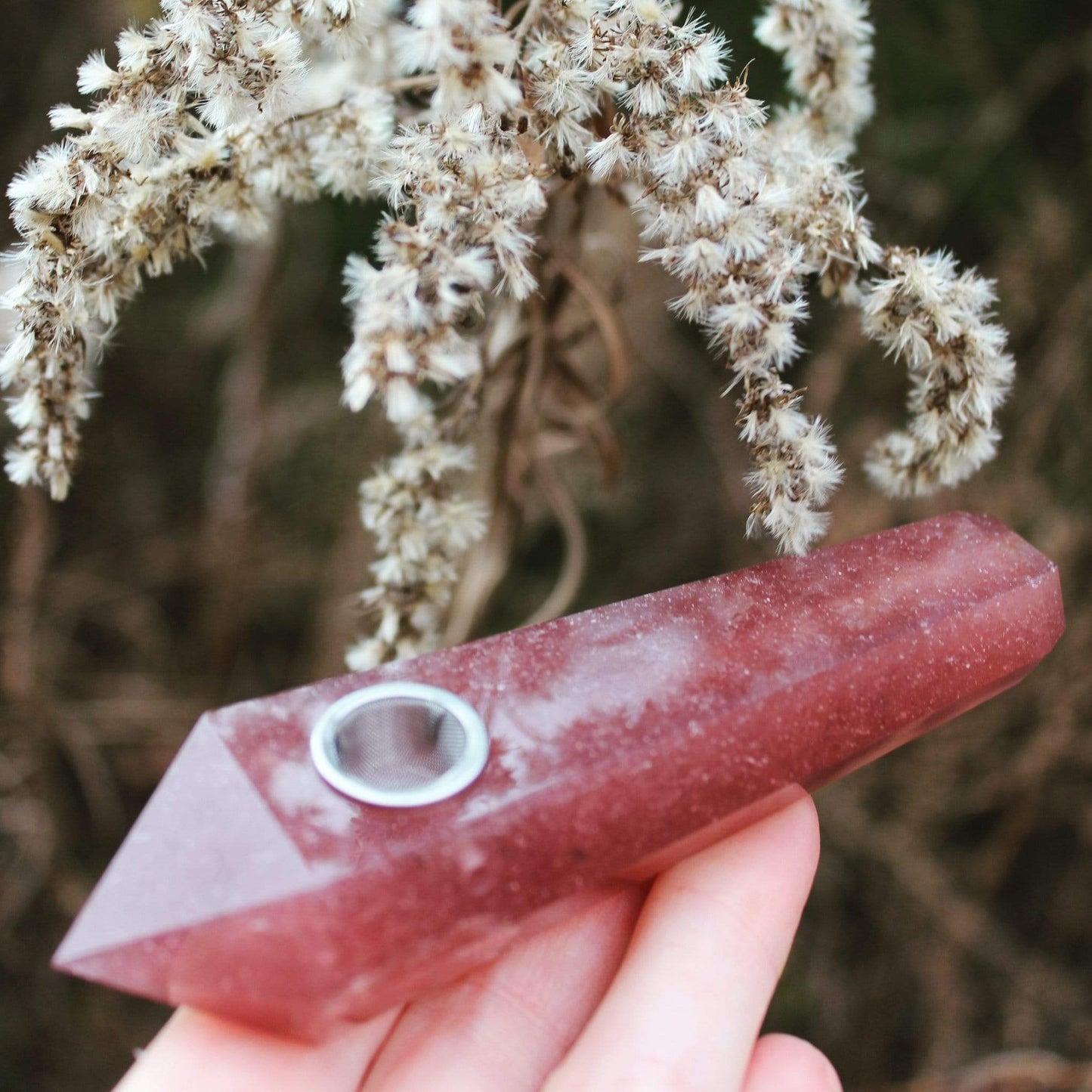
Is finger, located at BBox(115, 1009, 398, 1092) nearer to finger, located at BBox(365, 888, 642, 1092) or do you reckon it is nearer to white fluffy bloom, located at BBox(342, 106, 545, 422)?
finger, located at BBox(365, 888, 642, 1092)

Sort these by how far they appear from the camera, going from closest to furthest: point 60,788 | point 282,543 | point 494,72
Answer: point 494,72, point 60,788, point 282,543


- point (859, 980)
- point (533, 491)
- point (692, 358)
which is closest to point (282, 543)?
point (533, 491)

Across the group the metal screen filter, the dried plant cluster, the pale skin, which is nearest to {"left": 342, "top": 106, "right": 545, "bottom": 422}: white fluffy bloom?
the dried plant cluster

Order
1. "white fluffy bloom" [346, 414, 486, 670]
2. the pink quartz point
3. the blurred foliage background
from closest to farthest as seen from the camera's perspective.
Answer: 1. the pink quartz point
2. "white fluffy bloom" [346, 414, 486, 670]
3. the blurred foliage background

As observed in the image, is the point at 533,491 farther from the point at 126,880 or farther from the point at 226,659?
the point at 126,880

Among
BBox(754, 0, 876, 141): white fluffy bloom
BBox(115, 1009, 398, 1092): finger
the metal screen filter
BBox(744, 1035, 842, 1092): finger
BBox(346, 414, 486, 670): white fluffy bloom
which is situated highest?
BBox(754, 0, 876, 141): white fluffy bloom

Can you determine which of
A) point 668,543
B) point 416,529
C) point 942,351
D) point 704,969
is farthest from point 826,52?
point 668,543

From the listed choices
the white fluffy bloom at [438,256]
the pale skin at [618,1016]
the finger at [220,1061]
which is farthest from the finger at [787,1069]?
the white fluffy bloom at [438,256]

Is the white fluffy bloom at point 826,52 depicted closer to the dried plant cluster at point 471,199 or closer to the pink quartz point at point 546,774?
the dried plant cluster at point 471,199
